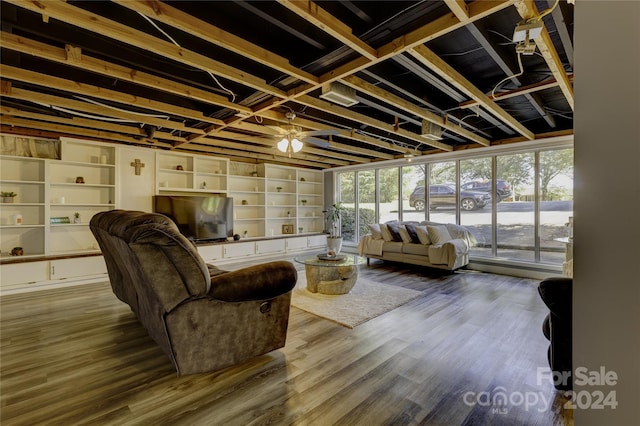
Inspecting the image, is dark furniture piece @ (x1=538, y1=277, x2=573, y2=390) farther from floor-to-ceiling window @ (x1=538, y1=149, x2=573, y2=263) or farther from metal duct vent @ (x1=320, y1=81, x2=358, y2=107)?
floor-to-ceiling window @ (x1=538, y1=149, x2=573, y2=263)

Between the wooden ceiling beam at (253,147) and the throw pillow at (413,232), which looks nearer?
the wooden ceiling beam at (253,147)

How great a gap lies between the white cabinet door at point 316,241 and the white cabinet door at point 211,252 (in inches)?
103

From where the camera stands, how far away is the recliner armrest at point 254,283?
2.07 metres

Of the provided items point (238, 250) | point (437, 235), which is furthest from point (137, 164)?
point (437, 235)

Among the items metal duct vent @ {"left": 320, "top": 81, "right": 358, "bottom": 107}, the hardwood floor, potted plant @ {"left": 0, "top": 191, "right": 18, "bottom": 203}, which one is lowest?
the hardwood floor

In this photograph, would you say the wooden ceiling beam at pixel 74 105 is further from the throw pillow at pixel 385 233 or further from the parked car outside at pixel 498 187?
the parked car outside at pixel 498 187

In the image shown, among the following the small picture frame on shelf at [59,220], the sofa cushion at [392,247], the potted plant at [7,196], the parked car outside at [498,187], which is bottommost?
the sofa cushion at [392,247]

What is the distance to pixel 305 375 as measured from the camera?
207 centimetres

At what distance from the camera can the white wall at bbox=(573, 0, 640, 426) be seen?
75 cm

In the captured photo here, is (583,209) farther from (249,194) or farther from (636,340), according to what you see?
(249,194)

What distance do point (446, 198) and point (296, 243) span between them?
12.8 ft

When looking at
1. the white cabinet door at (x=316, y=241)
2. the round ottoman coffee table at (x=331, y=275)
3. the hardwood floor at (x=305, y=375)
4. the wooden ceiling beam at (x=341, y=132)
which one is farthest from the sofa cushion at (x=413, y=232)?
→ the white cabinet door at (x=316, y=241)

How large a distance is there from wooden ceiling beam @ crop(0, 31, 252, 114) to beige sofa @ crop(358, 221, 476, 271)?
4.14 meters

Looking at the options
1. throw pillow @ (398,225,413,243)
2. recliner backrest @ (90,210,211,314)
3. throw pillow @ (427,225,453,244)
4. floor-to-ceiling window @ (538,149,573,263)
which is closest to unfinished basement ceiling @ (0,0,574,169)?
floor-to-ceiling window @ (538,149,573,263)
